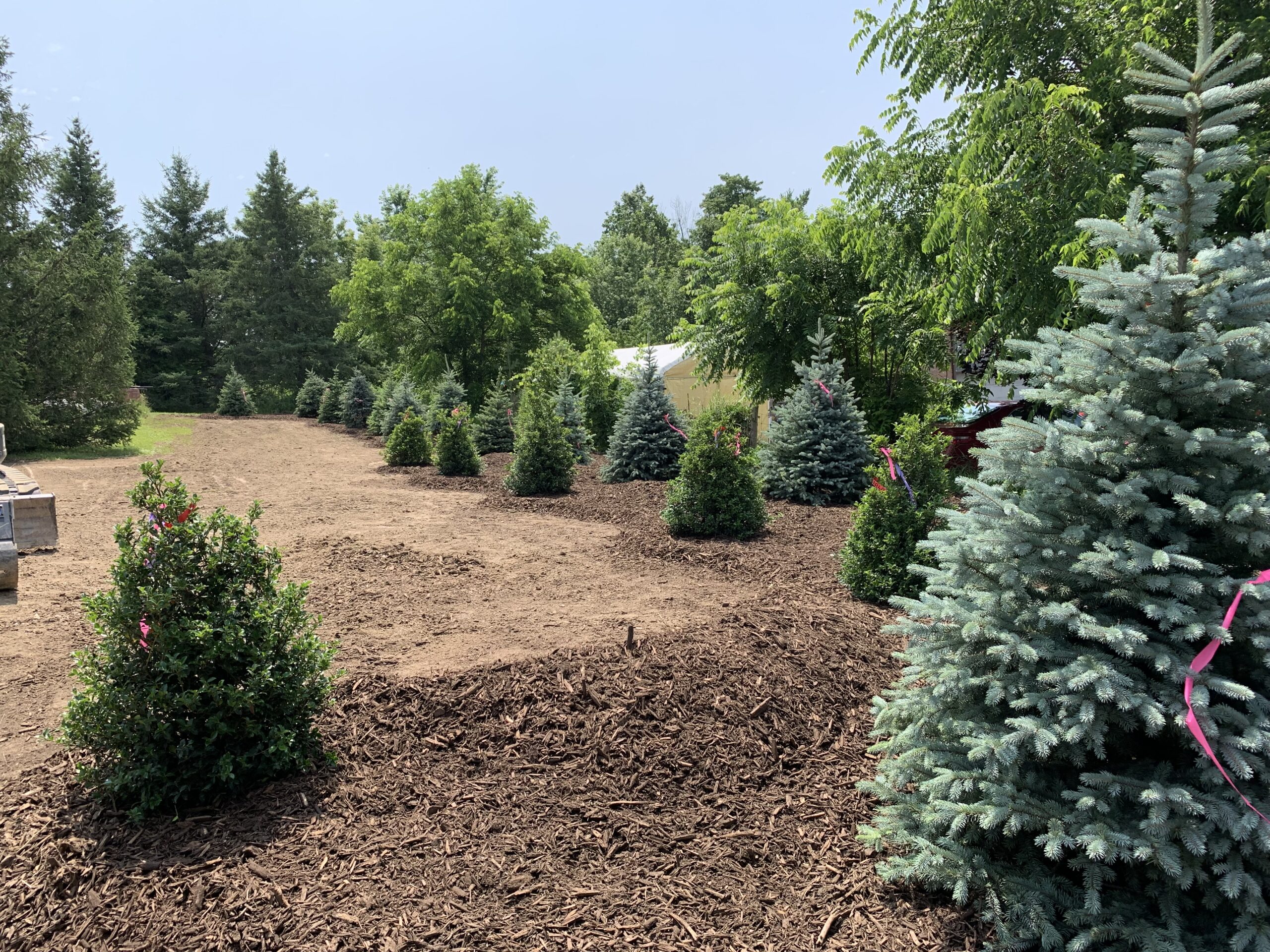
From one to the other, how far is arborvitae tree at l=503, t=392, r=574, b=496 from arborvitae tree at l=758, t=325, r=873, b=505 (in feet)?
9.70

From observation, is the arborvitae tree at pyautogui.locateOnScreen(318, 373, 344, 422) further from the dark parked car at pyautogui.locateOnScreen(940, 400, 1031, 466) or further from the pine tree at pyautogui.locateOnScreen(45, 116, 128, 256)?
the dark parked car at pyautogui.locateOnScreen(940, 400, 1031, 466)

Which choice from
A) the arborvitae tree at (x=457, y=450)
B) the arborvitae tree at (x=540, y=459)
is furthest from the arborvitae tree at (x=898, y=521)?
the arborvitae tree at (x=457, y=450)

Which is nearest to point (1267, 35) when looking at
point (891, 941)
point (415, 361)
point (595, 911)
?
point (891, 941)

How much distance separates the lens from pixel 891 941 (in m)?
2.42

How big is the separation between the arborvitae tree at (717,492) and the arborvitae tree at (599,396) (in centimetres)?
896

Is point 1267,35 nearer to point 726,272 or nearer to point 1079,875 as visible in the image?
point 1079,875

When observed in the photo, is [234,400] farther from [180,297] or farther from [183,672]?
[183,672]

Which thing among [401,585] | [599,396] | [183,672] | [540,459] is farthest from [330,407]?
[183,672]

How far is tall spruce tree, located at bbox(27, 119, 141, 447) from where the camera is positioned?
56.1 feet

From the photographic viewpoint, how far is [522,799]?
3.08 m

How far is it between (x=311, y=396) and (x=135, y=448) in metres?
14.7

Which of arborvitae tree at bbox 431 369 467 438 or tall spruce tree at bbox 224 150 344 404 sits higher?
tall spruce tree at bbox 224 150 344 404

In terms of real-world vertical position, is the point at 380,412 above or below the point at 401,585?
above

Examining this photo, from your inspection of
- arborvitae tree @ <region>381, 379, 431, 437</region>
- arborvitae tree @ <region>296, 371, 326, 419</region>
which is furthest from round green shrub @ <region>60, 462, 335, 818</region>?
arborvitae tree @ <region>296, 371, 326, 419</region>
